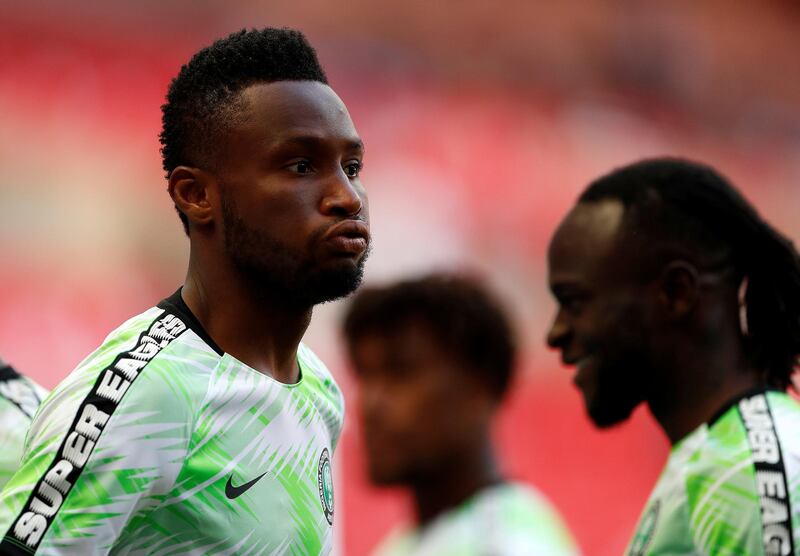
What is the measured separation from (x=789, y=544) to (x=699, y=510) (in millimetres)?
284

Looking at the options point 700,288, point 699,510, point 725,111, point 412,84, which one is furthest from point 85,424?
point 725,111

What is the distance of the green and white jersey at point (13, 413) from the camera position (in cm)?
320

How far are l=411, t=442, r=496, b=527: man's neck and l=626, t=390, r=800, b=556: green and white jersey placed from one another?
144cm

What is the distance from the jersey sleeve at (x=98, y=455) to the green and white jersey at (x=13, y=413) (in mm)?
849

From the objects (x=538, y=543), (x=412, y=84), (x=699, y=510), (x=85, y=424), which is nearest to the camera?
(x=85, y=424)

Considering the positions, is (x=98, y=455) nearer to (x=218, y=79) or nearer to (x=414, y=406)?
(x=218, y=79)

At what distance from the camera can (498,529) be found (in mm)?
4746

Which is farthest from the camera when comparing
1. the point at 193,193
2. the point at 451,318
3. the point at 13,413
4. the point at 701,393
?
the point at 451,318

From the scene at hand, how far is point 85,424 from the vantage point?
2.28 metres

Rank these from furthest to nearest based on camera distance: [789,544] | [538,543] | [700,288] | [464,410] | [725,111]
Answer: [725,111] → [464,410] → [538,543] → [700,288] → [789,544]

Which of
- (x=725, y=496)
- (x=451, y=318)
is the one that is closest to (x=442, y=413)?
(x=451, y=318)

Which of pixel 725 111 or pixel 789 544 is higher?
pixel 725 111

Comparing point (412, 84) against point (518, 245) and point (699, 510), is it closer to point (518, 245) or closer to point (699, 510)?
point (518, 245)

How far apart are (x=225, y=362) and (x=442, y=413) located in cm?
264
